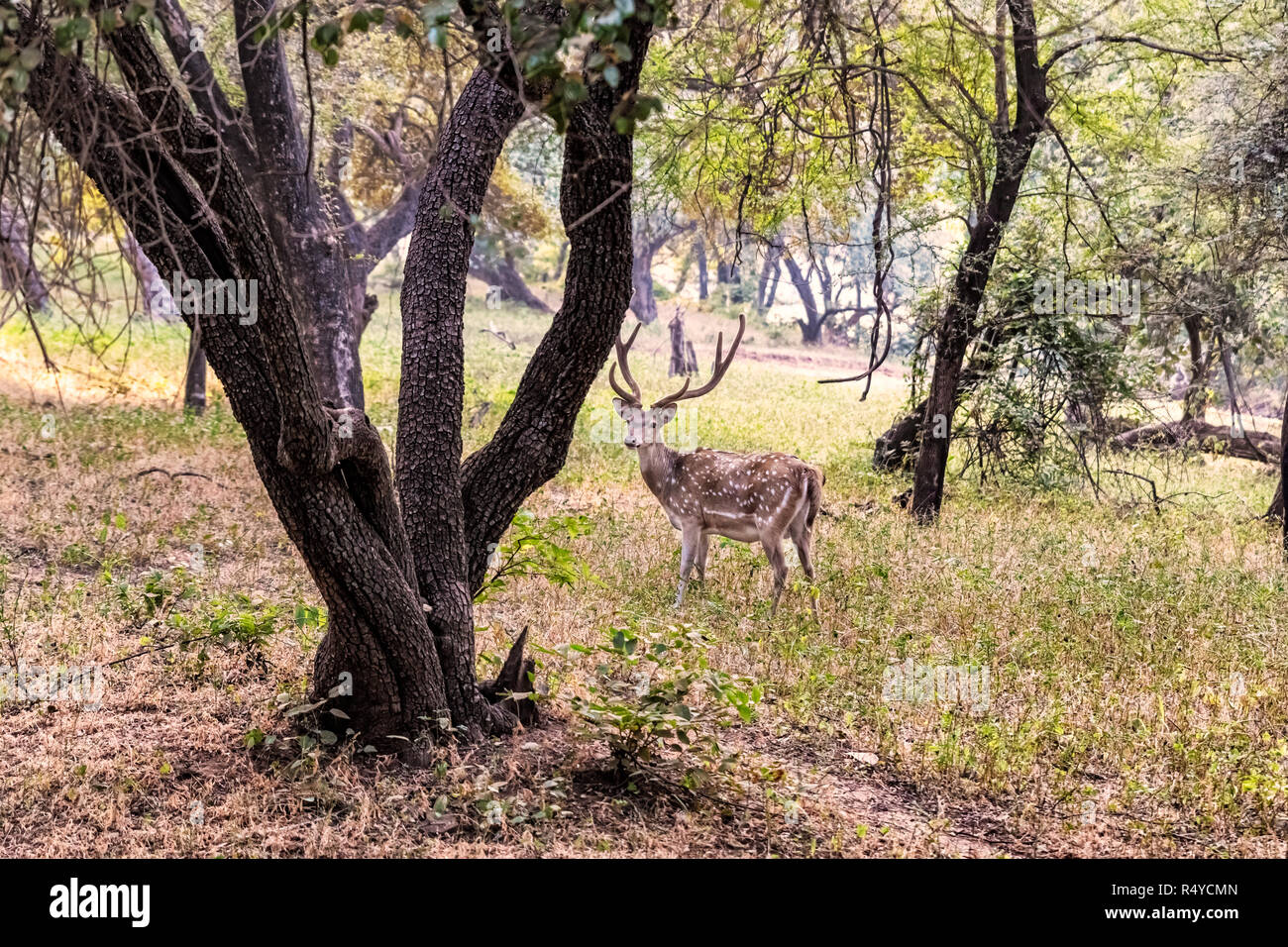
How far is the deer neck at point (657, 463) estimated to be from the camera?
30.5ft

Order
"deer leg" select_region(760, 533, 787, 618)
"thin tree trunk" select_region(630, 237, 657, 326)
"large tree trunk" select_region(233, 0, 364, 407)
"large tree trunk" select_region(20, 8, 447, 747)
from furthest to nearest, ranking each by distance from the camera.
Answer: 1. "thin tree trunk" select_region(630, 237, 657, 326)
2. "large tree trunk" select_region(233, 0, 364, 407)
3. "deer leg" select_region(760, 533, 787, 618)
4. "large tree trunk" select_region(20, 8, 447, 747)

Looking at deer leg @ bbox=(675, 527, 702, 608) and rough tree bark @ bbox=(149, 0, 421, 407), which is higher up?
rough tree bark @ bbox=(149, 0, 421, 407)

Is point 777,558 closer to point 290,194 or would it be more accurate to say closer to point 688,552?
point 688,552

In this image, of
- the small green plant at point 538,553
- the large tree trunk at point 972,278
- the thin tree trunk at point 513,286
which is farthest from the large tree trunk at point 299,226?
the thin tree trunk at point 513,286

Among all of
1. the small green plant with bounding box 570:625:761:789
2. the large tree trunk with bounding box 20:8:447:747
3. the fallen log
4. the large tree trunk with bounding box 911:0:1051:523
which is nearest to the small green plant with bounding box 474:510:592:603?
the small green plant with bounding box 570:625:761:789

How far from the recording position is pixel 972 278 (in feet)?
37.2

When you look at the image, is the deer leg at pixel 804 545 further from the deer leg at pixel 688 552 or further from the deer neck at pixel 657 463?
the deer neck at pixel 657 463

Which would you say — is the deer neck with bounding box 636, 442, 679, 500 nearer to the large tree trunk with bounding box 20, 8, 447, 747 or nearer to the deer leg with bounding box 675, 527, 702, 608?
the deer leg with bounding box 675, 527, 702, 608

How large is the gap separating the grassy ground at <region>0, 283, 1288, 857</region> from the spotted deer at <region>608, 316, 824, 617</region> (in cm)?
35

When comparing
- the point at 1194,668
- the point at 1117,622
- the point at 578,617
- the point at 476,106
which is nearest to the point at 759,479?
the point at 578,617

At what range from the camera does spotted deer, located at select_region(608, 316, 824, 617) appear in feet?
27.9

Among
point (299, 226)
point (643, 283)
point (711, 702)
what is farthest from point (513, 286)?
point (711, 702)

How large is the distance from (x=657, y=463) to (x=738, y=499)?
95 cm

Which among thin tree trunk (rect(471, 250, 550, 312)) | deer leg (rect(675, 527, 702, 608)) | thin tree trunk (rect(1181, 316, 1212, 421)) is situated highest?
thin tree trunk (rect(471, 250, 550, 312))
